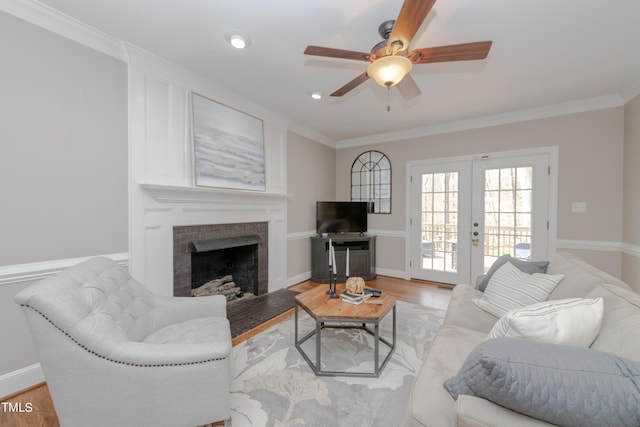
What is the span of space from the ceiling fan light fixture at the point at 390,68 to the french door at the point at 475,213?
2971mm

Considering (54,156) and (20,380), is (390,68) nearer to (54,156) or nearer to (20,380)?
(54,156)

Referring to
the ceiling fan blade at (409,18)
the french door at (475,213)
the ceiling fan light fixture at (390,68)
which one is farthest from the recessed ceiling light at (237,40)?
the french door at (475,213)

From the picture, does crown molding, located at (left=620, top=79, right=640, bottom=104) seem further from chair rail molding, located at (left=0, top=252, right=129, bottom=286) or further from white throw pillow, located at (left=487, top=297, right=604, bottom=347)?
chair rail molding, located at (left=0, top=252, right=129, bottom=286)

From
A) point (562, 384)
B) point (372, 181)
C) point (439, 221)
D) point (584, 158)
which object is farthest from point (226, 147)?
point (584, 158)

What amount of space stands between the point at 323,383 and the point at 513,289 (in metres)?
1.51

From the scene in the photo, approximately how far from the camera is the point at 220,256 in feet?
11.8

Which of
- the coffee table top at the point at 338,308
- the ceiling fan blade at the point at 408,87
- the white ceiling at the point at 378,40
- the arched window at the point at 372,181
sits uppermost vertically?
the white ceiling at the point at 378,40

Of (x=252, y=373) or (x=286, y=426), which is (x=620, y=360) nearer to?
(x=286, y=426)

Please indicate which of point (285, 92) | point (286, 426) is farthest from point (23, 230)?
point (285, 92)

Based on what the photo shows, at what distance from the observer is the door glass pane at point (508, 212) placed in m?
3.77

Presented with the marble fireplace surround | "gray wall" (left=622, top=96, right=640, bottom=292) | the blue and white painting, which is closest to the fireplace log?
the marble fireplace surround

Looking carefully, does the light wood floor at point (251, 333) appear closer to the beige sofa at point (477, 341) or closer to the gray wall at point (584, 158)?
the beige sofa at point (477, 341)

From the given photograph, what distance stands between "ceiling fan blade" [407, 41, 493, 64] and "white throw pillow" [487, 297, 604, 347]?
1.48 metres

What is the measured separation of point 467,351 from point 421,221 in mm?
3375
